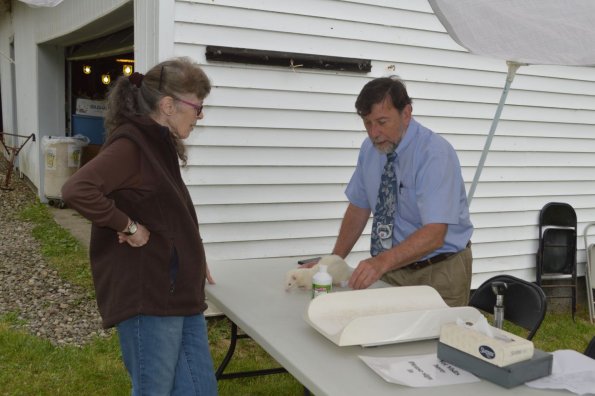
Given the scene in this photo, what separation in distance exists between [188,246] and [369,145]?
4.25ft

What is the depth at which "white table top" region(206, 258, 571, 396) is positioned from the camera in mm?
1623

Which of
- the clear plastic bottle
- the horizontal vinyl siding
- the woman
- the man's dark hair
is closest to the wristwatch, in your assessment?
the woman

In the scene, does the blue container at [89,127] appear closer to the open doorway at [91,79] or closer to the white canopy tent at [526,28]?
the open doorway at [91,79]

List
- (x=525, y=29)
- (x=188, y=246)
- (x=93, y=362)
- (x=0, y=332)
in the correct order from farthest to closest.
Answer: (x=0, y=332) < (x=93, y=362) < (x=525, y=29) < (x=188, y=246)

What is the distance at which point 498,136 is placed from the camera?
17.8 ft

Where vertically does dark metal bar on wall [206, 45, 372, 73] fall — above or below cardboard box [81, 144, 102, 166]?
above

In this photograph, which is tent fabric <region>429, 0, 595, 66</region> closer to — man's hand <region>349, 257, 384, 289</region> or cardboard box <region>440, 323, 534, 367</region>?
man's hand <region>349, 257, 384, 289</region>

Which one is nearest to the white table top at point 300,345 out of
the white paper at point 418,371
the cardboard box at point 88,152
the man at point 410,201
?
the white paper at point 418,371

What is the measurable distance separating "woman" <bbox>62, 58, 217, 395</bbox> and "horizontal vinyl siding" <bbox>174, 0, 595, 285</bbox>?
2197mm

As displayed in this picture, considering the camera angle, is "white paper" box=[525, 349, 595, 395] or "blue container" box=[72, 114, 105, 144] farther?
"blue container" box=[72, 114, 105, 144]

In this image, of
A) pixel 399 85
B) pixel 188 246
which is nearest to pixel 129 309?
pixel 188 246

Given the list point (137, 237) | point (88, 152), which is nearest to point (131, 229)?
point (137, 237)

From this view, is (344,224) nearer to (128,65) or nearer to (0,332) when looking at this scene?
(0,332)

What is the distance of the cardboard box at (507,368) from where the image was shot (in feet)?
5.35
